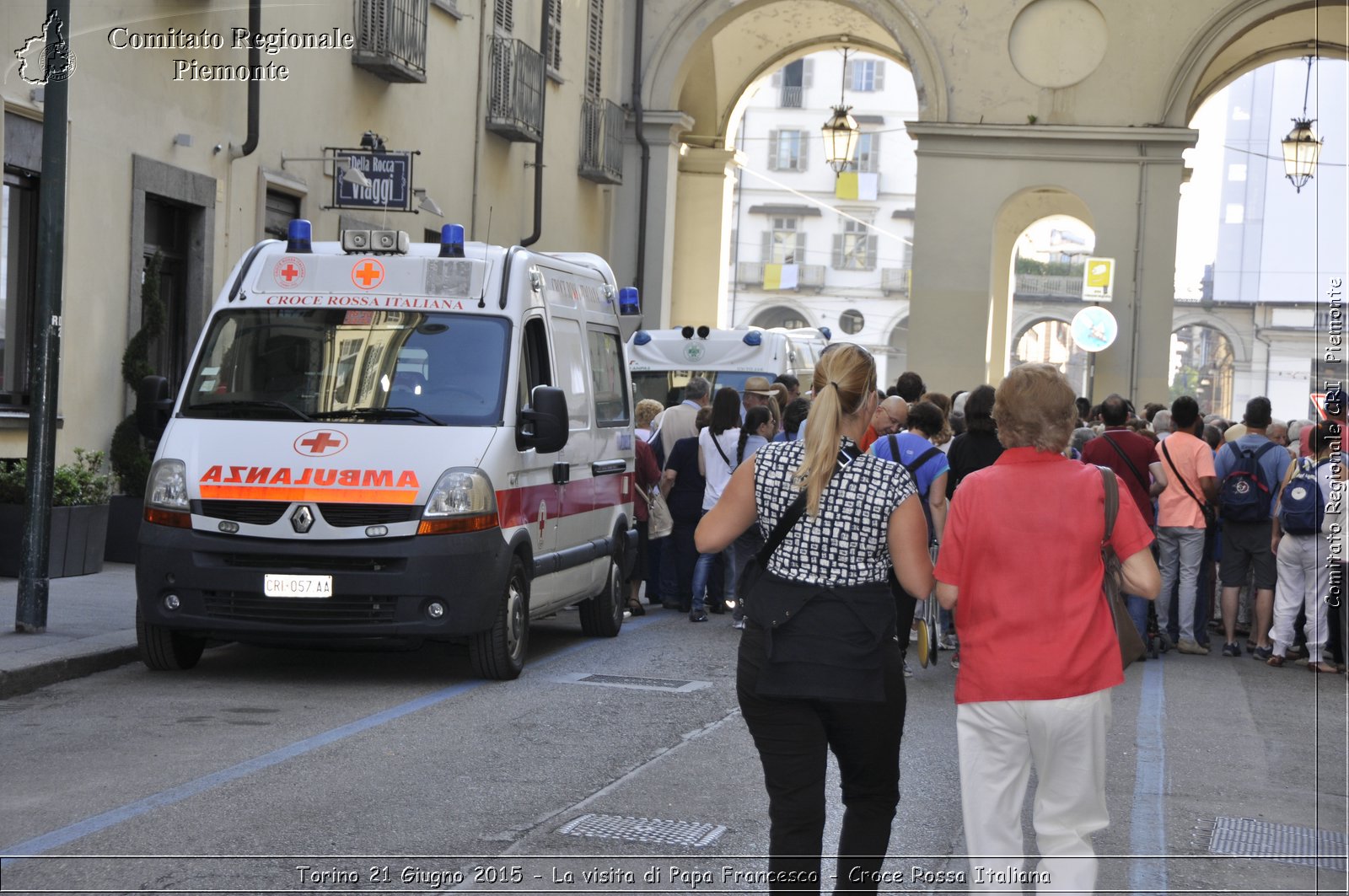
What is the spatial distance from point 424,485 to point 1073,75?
59.2 ft

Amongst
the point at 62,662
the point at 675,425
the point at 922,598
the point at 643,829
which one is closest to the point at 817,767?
the point at 922,598

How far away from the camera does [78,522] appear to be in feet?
41.6

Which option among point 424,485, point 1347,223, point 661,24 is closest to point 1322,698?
point 1347,223

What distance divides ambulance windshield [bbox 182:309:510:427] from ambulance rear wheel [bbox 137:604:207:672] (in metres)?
1.20

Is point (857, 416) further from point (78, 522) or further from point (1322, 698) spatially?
point (78, 522)

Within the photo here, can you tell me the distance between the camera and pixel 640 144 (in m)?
26.5

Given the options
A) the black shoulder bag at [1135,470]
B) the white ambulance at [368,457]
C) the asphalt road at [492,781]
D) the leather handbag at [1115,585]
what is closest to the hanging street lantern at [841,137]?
the black shoulder bag at [1135,470]

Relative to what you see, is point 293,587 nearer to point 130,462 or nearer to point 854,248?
point 130,462

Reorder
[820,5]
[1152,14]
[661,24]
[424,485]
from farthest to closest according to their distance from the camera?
1. [820,5]
2. [661,24]
3. [1152,14]
4. [424,485]

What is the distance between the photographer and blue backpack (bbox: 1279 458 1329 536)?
481 inches

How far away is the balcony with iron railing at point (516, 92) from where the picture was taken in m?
21.6

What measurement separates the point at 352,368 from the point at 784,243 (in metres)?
70.0

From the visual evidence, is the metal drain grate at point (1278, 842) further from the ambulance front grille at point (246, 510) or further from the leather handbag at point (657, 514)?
the leather handbag at point (657, 514)

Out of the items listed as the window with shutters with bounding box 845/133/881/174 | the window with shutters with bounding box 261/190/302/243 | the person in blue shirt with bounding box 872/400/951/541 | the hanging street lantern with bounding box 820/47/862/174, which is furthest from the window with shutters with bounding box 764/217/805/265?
the person in blue shirt with bounding box 872/400/951/541
